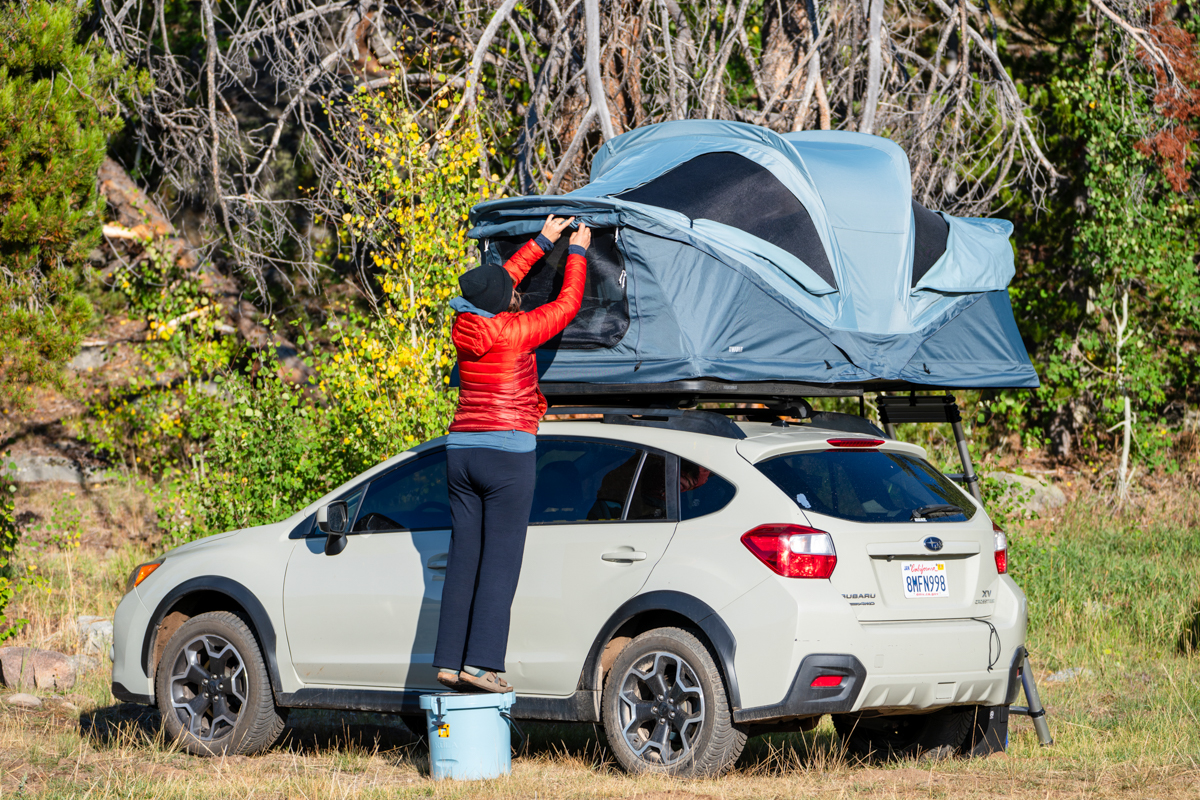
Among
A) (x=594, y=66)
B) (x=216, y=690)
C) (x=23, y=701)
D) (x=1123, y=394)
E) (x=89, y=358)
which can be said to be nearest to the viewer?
(x=216, y=690)

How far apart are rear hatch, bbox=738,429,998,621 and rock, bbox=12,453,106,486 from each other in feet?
40.7

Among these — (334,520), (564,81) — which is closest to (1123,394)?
(564,81)

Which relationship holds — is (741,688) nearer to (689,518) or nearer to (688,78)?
(689,518)

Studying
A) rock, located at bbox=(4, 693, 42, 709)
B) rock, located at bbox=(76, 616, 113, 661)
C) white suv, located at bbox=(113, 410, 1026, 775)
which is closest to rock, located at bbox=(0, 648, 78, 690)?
rock, located at bbox=(4, 693, 42, 709)

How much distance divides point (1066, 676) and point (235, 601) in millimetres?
6018

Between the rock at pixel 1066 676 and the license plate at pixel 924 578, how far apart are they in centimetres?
409

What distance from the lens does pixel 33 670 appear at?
31.1 ft

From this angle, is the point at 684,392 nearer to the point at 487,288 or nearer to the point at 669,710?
the point at 487,288

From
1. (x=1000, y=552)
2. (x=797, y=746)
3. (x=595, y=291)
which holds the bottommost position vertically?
(x=797, y=746)

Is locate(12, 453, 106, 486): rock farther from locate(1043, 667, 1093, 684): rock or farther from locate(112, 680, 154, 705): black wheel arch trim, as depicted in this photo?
locate(1043, 667, 1093, 684): rock

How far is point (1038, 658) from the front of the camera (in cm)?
1004

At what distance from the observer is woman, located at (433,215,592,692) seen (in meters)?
5.99

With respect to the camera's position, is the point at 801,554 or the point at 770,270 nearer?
the point at 801,554

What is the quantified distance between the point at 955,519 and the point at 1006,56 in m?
13.4
